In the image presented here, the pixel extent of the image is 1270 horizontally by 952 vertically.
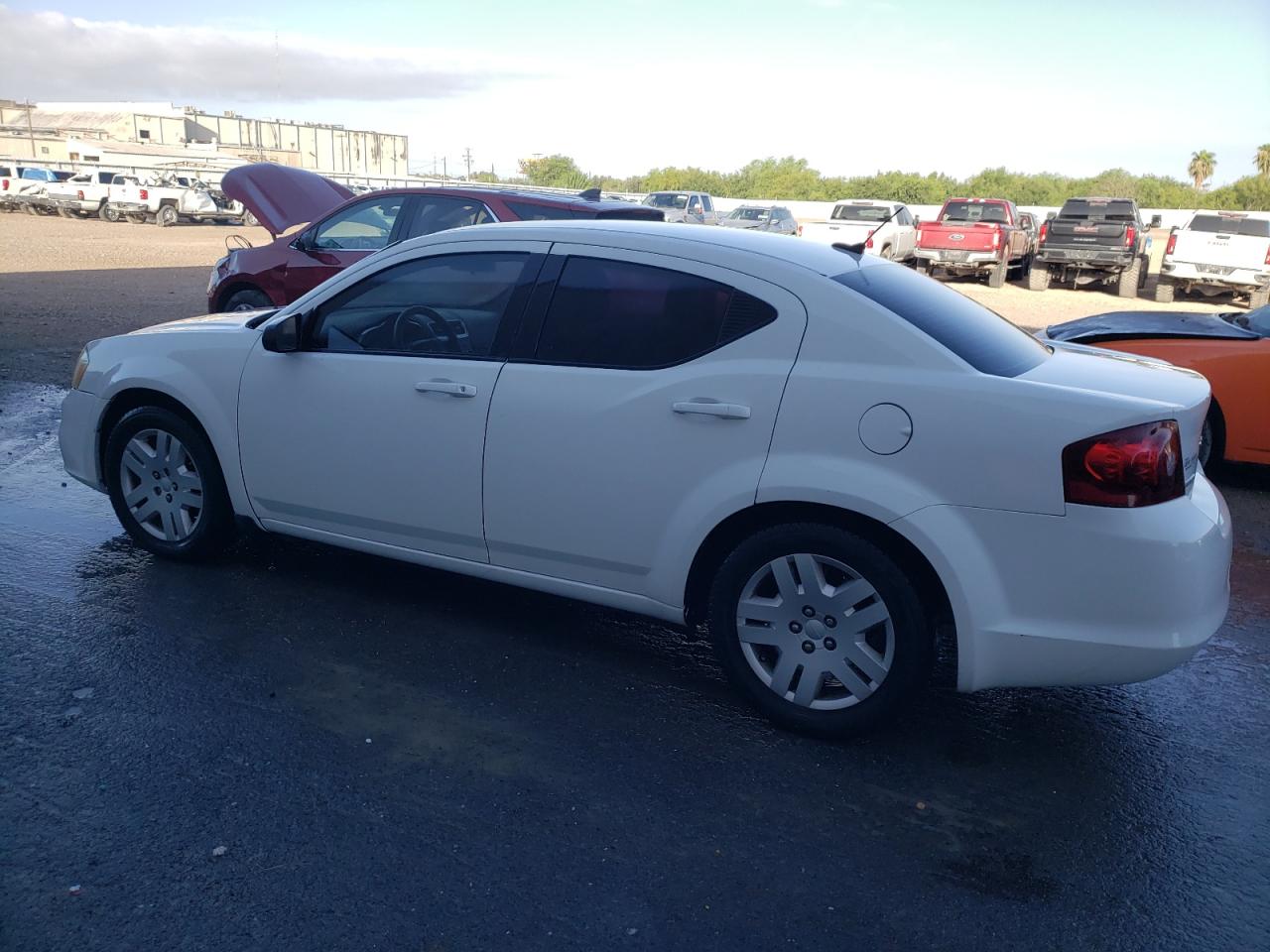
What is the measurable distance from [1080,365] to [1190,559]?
919 millimetres

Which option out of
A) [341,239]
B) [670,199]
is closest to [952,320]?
[341,239]

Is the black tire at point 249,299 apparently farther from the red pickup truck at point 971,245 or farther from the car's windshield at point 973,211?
the car's windshield at point 973,211

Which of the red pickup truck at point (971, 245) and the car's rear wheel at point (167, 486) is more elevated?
the red pickup truck at point (971, 245)

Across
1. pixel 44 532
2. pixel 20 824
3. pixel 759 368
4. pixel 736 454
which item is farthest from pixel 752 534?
pixel 44 532

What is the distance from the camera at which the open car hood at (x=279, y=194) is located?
29.9 ft

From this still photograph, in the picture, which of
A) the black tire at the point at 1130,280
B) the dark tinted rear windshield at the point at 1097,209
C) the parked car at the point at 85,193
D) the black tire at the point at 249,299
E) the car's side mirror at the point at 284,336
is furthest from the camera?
the parked car at the point at 85,193

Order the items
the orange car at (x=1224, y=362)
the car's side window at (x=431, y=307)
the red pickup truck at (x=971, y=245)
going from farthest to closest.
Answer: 1. the red pickup truck at (x=971, y=245)
2. the orange car at (x=1224, y=362)
3. the car's side window at (x=431, y=307)

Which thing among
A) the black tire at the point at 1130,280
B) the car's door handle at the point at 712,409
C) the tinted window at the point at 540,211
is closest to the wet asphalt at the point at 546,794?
the car's door handle at the point at 712,409

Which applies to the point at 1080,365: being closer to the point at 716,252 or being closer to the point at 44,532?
the point at 716,252

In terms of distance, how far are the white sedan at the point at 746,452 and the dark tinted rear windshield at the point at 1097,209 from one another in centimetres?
2109

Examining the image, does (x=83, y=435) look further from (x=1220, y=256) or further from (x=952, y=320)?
(x=1220, y=256)

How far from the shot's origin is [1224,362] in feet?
22.1

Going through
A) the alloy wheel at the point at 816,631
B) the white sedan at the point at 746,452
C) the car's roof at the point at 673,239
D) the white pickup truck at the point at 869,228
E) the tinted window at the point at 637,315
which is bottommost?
the alloy wheel at the point at 816,631

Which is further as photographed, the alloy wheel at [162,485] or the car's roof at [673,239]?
the alloy wheel at [162,485]
